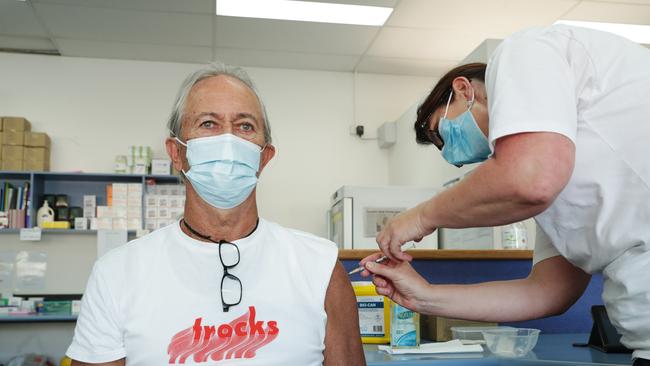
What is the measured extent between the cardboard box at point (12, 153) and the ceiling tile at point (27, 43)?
893mm

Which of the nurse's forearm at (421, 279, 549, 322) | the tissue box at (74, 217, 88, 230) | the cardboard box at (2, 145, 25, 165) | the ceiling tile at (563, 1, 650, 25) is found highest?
the ceiling tile at (563, 1, 650, 25)

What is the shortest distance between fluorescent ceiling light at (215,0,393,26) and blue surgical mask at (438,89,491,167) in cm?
287

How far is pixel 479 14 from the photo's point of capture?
13.5ft

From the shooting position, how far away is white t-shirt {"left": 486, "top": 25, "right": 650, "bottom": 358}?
938mm

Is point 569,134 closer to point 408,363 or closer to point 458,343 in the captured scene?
point 408,363

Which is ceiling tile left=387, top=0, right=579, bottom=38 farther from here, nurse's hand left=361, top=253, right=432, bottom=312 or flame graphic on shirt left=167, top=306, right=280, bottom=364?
flame graphic on shirt left=167, top=306, right=280, bottom=364

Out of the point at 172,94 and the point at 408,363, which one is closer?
the point at 408,363

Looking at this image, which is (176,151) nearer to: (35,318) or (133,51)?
(35,318)

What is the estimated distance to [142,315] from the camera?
50.1 inches

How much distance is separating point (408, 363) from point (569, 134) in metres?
0.88

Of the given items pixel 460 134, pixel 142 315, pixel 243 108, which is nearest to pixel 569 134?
pixel 460 134

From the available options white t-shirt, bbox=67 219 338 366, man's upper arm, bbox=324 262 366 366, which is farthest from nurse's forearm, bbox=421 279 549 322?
white t-shirt, bbox=67 219 338 366

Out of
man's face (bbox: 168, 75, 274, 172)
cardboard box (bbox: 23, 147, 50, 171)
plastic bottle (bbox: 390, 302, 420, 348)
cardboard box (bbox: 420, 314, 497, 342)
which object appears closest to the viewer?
man's face (bbox: 168, 75, 274, 172)

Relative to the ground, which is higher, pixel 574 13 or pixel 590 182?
pixel 574 13
